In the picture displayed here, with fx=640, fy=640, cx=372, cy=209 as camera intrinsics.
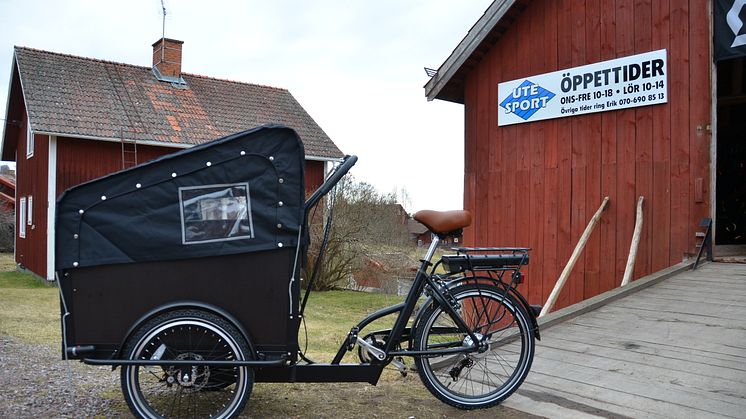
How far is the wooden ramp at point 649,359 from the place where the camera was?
4012mm

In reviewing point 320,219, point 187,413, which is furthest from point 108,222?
point 320,219

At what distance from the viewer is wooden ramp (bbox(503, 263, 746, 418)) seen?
13.2 feet

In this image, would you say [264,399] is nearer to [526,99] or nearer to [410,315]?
[410,315]

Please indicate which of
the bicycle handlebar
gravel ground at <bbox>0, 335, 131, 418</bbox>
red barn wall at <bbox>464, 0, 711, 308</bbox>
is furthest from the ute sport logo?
gravel ground at <bbox>0, 335, 131, 418</bbox>

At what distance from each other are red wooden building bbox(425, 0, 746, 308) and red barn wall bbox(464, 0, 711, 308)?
0.02 metres

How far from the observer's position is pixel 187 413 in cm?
390

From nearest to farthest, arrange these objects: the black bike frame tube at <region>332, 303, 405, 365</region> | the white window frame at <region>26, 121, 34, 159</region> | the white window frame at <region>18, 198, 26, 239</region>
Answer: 1. the black bike frame tube at <region>332, 303, 405, 365</region>
2. the white window frame at <region>26, 121, 34, 159</region>
3. the white window frame at <region>18, 198, 26, 239</region>

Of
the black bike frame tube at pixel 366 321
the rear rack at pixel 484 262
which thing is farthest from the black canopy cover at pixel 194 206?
the rear rack at pixel 484 262

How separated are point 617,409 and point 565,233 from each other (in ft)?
19.6

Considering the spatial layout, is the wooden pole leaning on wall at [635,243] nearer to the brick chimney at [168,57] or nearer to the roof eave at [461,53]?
the roof eave at [461,53]

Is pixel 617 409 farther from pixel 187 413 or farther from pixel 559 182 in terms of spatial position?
pixel 559 182

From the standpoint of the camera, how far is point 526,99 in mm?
10234

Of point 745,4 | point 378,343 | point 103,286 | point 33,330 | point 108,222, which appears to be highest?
point 745,4

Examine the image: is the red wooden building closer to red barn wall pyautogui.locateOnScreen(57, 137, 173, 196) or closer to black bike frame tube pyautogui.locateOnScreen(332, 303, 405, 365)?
black bike frame tube pyautogui.locateOnScreen(332, 303, 405, 365)
